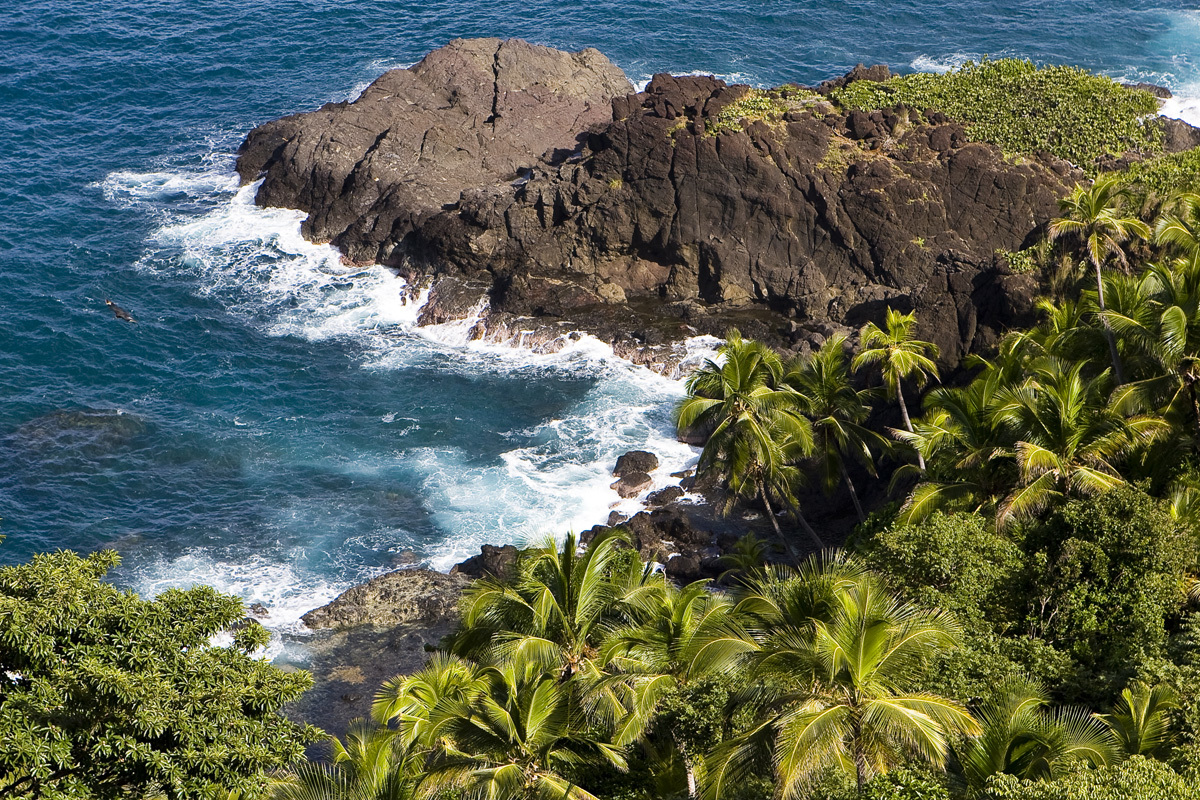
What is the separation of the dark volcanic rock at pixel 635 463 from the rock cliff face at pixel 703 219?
31.6ft

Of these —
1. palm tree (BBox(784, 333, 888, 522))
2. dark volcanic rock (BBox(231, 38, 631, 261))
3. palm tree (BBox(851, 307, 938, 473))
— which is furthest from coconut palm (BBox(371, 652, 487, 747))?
dark volcanic rock (BBox(231, 38, 631, 261))

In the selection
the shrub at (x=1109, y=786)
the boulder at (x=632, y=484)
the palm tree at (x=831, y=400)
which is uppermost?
the shrub at (x=1109, y=786)

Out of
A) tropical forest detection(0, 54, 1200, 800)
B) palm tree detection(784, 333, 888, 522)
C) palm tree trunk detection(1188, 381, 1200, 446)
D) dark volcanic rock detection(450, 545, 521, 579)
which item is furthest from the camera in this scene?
dark volcanic rock detection(450, 545, 521, 579)

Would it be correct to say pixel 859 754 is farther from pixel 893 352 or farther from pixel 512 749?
pixel 893 352

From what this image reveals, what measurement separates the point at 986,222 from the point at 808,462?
66.9 ft

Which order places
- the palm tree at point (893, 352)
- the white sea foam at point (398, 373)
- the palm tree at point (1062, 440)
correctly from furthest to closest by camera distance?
the white sea foam at point (398, 373), the palm tree at point (893, 352), the palm tree at point (1062, 440)

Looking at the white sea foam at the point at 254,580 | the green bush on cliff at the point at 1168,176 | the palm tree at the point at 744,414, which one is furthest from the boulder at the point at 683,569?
the green bush on cliff at the point at 1168,176

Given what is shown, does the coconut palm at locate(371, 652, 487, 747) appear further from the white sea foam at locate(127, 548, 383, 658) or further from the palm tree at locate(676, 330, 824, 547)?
the white sea foam at locate(127, 548, 383, 658)

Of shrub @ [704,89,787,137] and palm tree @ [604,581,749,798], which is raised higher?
shrub @ [704,89,787,137]

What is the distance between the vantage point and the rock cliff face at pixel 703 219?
65.6m

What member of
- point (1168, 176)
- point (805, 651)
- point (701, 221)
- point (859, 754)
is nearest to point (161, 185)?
point (701, 221)

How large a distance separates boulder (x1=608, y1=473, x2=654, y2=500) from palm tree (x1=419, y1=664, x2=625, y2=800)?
31.2 m

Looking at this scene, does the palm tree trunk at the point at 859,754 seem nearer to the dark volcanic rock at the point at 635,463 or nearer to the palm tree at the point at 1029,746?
the palm tree at the point at 1029,746

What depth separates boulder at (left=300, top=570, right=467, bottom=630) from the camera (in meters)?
49.6
